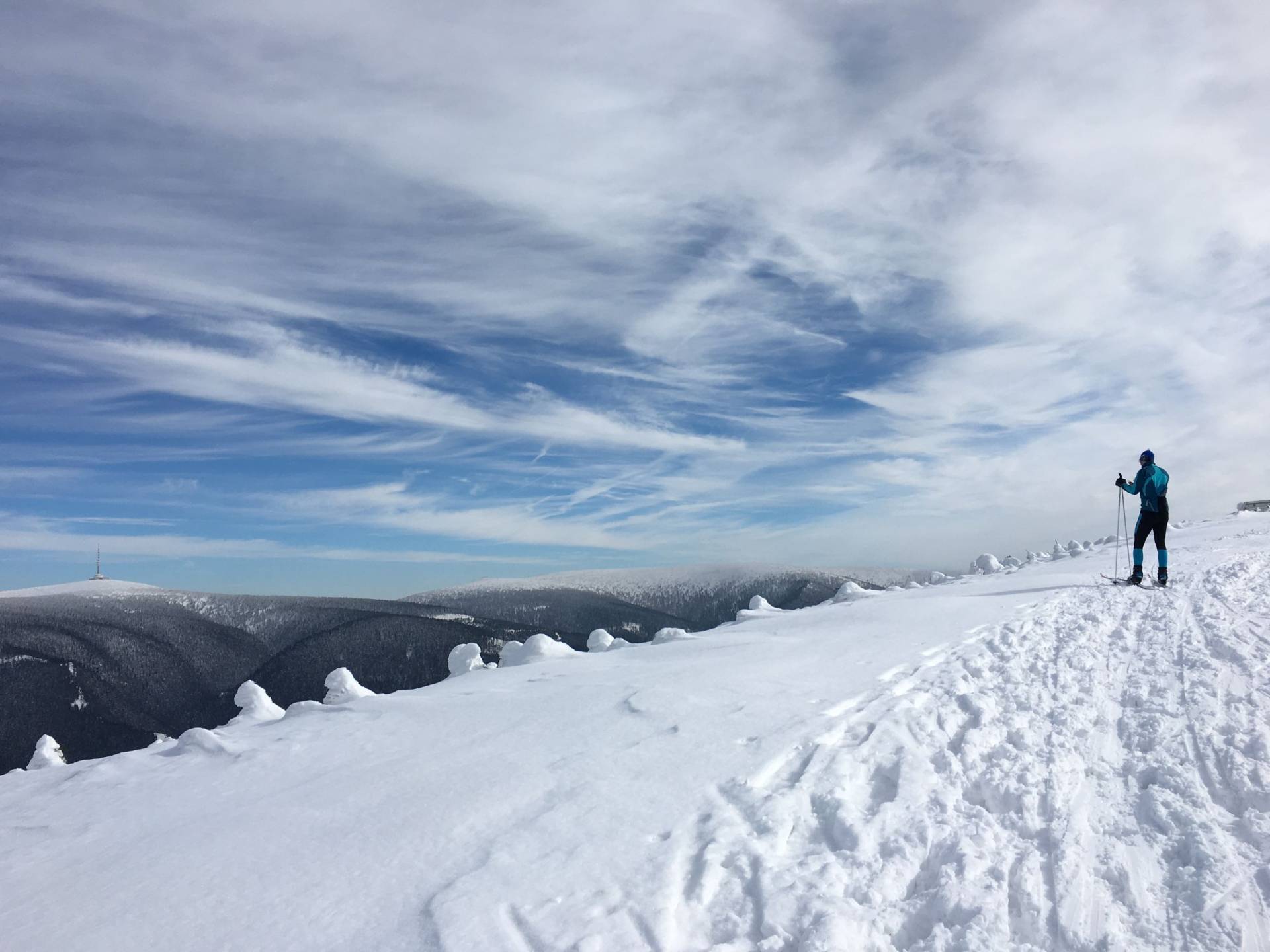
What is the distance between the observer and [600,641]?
12.6m

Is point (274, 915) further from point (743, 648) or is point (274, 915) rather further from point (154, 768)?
point (743, 648)

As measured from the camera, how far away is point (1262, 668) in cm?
738

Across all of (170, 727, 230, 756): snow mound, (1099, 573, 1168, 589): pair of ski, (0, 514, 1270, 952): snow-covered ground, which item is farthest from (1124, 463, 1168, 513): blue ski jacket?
(170, 727, 230, 756): snow mound

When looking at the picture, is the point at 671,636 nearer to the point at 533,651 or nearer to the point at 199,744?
the point at 533,651

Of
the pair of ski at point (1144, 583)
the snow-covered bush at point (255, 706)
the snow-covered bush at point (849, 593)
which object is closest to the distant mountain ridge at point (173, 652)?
the snow-covered bush at point (849, 593)

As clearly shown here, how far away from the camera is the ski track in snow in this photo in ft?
13.1

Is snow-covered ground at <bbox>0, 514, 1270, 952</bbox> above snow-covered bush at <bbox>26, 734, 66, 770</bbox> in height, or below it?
A: above

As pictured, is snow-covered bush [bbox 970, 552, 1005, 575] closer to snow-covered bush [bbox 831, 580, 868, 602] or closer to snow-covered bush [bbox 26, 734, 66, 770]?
snow-covered bush [bbox 831, 580, 868, 602]

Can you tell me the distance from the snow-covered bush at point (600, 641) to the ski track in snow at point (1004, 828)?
581cm

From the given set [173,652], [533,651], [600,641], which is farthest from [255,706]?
[173,652]

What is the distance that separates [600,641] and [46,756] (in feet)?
24.5

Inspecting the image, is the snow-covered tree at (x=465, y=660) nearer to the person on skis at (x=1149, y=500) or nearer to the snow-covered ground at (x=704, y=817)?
the snow-covered ground at (x=704, y=817)

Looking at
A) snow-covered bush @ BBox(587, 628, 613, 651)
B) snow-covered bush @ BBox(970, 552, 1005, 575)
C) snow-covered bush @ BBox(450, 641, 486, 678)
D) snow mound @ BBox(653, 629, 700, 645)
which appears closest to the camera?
snow-covered bush @ BBox(450, 641, 486, 678)

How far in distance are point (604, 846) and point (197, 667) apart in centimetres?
3267
